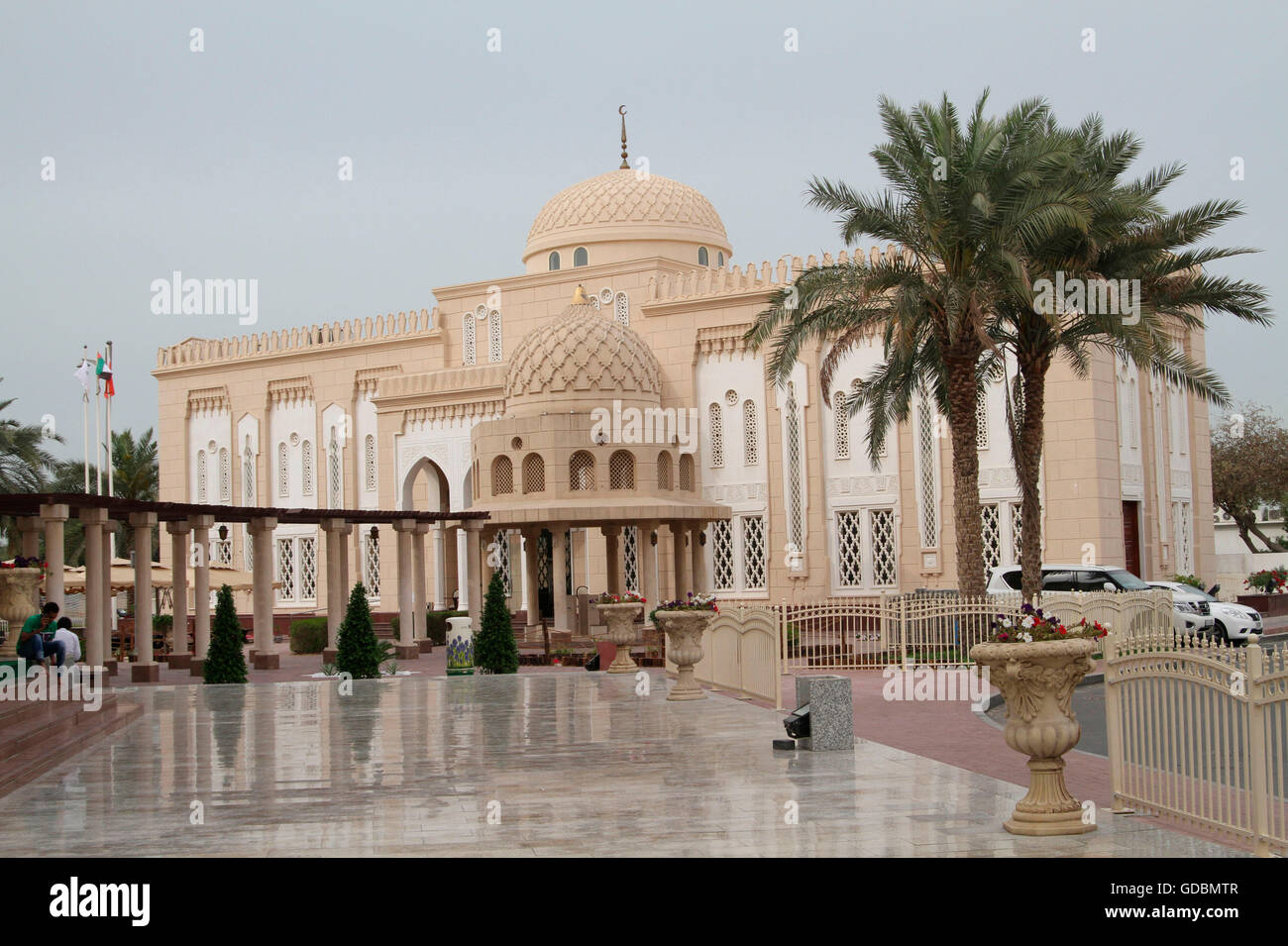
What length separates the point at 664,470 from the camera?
29891mm

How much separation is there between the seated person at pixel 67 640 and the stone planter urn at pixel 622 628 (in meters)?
7.43

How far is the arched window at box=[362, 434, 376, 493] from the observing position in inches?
1492

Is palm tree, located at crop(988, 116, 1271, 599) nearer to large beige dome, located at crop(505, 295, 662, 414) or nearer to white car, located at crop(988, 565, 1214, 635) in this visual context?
white car, located at crop(988, 565, 1214, 635)

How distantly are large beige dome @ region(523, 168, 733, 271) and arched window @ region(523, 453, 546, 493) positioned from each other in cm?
858

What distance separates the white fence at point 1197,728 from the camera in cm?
703

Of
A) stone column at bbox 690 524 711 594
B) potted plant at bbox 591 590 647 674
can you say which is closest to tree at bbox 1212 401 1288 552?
stone column at bbox 690 524 711 594

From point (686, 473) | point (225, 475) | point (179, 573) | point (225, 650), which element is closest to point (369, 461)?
point (225, 475)

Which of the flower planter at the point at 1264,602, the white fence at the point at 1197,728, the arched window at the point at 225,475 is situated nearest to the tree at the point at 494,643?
the white fence at the point at 1197,728

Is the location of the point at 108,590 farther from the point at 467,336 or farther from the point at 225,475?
the point at 225,475

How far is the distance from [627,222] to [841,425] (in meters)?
8.65

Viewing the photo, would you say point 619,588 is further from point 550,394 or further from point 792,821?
point 792,821

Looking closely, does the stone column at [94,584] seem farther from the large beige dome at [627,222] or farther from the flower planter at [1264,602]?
the flower planter at [1264,602]
